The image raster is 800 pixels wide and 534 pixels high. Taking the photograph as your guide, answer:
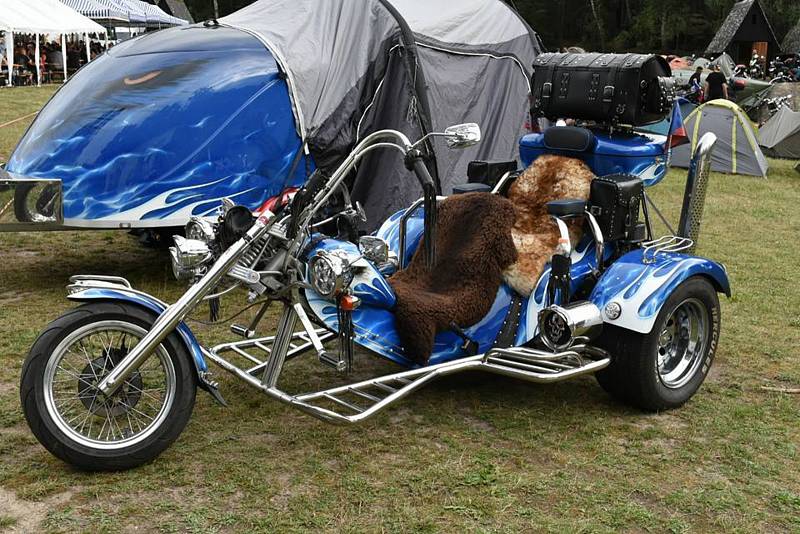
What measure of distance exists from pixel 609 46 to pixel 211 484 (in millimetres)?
54889

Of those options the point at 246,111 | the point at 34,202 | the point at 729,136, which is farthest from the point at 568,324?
the point at 729,136

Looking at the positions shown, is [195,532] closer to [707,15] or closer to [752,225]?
[752,225]

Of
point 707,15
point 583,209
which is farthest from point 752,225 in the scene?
point 707,15

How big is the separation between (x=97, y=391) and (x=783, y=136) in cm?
1424

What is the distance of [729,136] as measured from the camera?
1377cm

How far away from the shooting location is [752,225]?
989 cm

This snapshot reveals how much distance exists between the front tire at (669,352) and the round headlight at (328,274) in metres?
1.50

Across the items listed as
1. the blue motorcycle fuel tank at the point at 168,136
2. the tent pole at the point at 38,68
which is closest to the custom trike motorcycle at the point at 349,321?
the blue motorcycle fuel tank at the point at 168,136

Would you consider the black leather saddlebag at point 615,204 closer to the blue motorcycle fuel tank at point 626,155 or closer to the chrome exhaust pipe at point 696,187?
the blue motorcycle fuel tank at point 626,155

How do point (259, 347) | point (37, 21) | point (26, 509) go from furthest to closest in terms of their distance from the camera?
point (37, 21), point (259, 347), point (26, 509)

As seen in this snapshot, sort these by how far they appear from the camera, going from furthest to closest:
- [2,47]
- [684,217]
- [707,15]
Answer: [707,15] → [2,47] → [684,217]

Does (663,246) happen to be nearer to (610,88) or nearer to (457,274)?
(610,88)

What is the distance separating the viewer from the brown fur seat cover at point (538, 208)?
4422 millimetres

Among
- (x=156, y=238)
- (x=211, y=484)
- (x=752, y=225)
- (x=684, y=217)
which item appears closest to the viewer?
(x=211, y=484)
